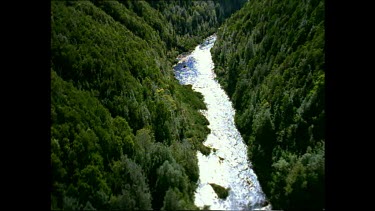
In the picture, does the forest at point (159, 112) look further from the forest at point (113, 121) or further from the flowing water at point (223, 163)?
the flowing water at point (223, 163)

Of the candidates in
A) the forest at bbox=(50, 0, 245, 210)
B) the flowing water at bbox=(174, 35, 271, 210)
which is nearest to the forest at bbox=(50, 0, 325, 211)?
the forest at bbox=(50, 0, 245, 210)

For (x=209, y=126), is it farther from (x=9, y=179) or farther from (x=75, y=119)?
(x=9, y=179)

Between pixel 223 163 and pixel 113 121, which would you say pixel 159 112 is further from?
pixel 223 163

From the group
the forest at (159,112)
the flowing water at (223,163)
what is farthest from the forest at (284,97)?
the flowing water at (223,163)

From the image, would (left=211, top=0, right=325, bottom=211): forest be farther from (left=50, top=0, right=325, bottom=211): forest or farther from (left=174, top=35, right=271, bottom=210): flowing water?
(left=174, top=35, right=271, bottom=210): flowing water

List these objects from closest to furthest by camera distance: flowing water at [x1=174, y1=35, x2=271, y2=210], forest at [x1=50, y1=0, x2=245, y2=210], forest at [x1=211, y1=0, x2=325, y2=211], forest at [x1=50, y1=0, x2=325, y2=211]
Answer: forest at [x1=50, y1=0, x2=245, y2=210] < forest at [x1=50, y1=0, x2=325, y2=211] < forest at [x1=211, y1=0, x2=325, y2=211] < flowing water at [x1=174, y1=35, x2=271, y2=210]
